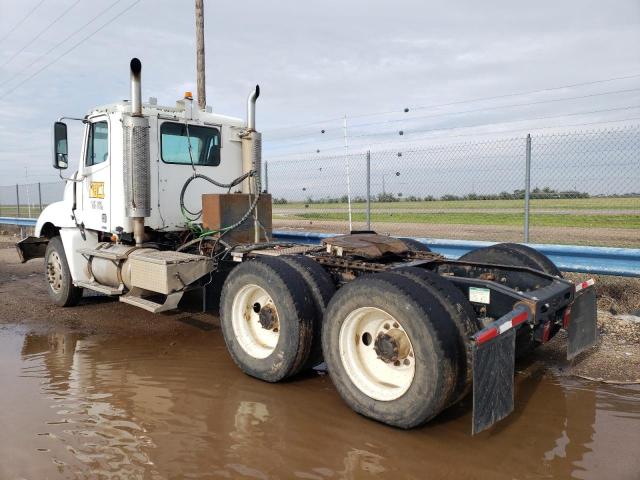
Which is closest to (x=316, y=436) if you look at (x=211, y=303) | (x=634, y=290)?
(x=211, y=303)

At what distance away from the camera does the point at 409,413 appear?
3465mm

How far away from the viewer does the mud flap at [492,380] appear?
3.19m

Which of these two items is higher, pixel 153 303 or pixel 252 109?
pixel 252 109

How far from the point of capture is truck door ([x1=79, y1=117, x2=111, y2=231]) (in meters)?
→ 6.90

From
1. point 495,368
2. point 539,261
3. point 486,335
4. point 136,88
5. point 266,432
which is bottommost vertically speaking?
point 266,432

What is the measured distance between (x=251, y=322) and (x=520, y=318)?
250 centimetres

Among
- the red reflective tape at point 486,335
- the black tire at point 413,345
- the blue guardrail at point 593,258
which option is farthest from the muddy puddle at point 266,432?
the blue guardrail at point 593,258

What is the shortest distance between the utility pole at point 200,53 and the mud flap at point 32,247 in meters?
5.80

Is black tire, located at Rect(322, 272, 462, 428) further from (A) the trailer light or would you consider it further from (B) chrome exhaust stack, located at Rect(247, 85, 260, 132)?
(B) chrome exhaust stack, located at Rect(247, 85, 260, 132)

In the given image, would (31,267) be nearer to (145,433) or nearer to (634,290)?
(145,433)

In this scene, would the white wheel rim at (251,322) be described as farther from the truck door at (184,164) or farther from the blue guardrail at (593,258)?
the blue guardrail at (593,258)

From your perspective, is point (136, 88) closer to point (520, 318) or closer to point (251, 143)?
point (251, 143)

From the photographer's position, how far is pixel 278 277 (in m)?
4.44

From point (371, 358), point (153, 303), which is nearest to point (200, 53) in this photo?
point (153, 303)
